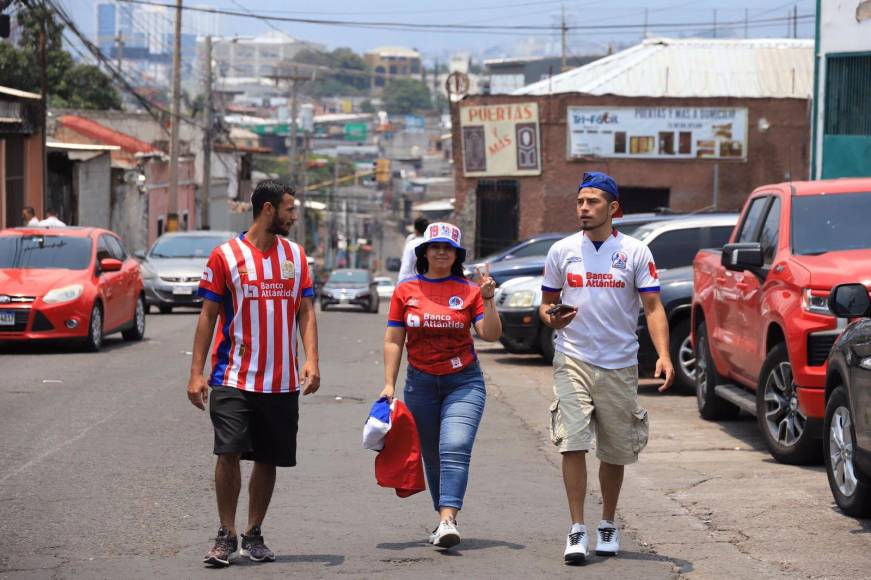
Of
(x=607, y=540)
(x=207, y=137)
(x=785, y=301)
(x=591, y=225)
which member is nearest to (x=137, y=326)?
(x=785, y=301)

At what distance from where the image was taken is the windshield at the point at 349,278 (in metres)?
42.5

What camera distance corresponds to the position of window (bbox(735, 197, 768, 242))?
11.7 m

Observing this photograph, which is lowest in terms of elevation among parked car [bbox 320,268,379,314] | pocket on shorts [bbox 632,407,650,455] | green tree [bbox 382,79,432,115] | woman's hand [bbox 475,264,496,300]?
parked car [bbox 320,268,379,314]

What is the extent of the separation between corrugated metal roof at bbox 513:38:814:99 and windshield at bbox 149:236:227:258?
52.3 ft

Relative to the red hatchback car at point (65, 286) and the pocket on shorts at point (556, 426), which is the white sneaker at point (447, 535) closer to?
the pocket on shorts at point (556, 426)

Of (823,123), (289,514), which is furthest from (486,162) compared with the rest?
(289,514)

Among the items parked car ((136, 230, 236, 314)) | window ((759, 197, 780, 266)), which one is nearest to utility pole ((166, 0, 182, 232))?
parked car ((136, 230, 236, 314))

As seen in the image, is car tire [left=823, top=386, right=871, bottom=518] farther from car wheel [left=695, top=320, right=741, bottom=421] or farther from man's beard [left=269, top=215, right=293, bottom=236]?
car wheel [left=695, top=320, right=741, bottom=421]

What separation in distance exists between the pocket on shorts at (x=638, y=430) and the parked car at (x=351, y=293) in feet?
110

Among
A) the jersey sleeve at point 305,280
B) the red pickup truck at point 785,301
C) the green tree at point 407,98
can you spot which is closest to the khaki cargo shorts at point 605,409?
the jersey sleeve at point 305,280

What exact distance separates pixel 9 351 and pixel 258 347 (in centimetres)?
1182

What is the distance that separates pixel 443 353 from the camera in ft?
24.2

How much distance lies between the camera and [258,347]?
22.9 feet

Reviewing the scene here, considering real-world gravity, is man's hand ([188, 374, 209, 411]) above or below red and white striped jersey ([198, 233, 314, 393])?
below
